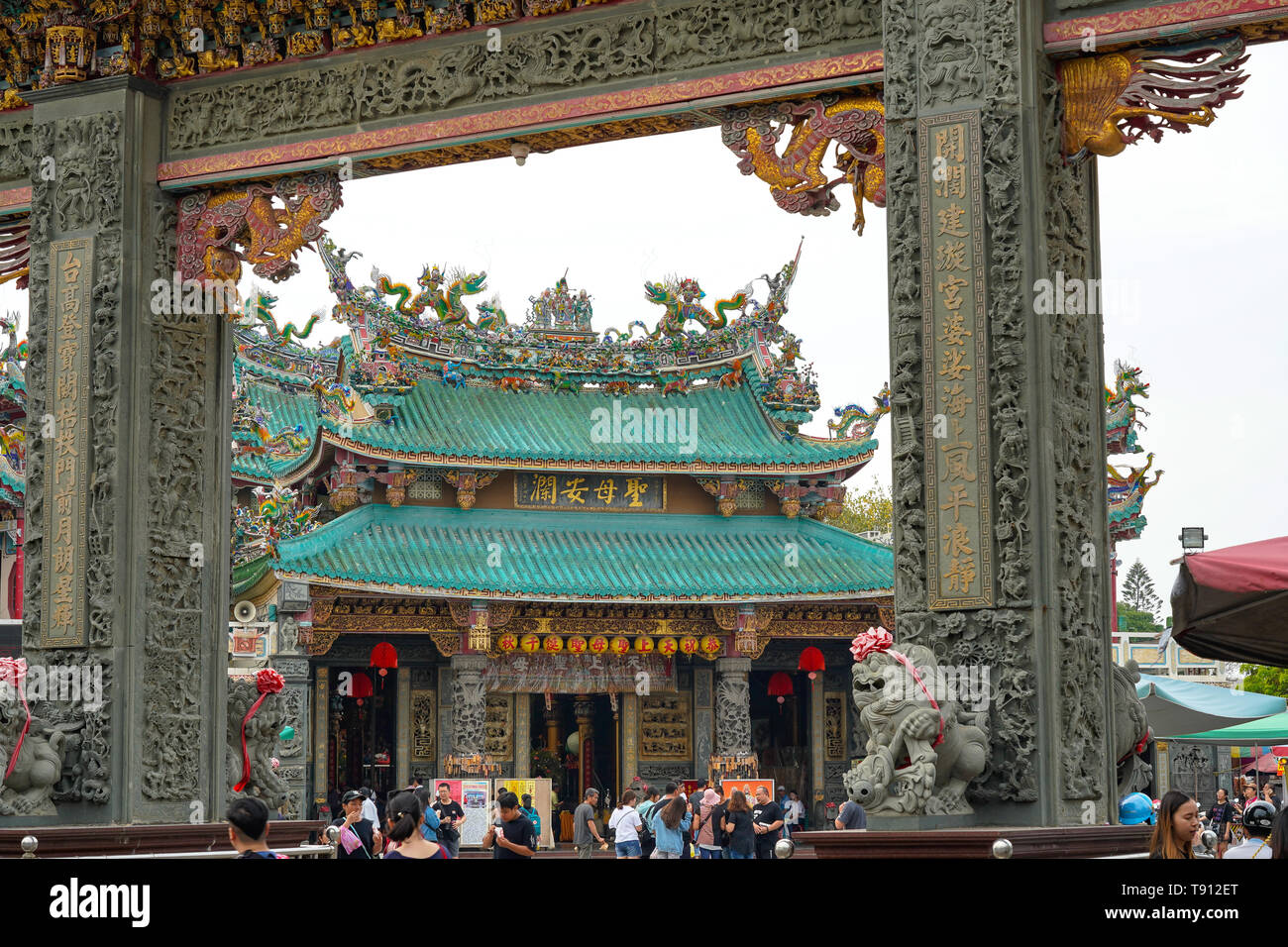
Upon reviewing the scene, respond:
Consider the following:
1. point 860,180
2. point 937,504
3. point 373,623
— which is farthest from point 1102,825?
point 373,623

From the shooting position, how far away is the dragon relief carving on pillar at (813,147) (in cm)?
753

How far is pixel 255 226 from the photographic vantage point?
29.6 ft

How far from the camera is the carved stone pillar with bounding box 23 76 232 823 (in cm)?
870

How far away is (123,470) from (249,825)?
442cm

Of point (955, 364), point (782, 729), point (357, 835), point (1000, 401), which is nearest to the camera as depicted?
point (1000, 401)

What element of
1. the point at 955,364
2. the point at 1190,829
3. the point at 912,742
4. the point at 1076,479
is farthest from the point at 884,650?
the point at 1190,829

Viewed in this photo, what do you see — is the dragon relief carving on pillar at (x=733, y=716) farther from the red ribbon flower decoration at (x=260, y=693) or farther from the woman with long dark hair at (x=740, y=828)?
the red ribbon flower decoration at (x=260, y=693)

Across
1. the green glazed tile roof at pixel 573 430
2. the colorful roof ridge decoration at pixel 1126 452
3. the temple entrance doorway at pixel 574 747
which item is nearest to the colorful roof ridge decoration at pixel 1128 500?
the colorful roof ridge decoration at pixel 1126 452

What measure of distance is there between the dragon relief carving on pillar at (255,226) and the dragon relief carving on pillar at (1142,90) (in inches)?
150

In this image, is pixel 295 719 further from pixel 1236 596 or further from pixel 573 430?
pixel 1236 596

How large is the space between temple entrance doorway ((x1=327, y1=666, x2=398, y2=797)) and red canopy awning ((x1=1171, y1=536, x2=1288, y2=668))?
18587mm

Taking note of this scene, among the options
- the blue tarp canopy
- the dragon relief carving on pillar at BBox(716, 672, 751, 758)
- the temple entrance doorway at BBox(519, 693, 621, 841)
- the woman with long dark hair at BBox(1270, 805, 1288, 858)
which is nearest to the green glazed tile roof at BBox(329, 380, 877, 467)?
the dragon relief carving on pillar at BBox(716, 672, 751, 758)

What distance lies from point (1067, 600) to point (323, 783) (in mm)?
16867

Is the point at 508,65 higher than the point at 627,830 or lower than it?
higher
